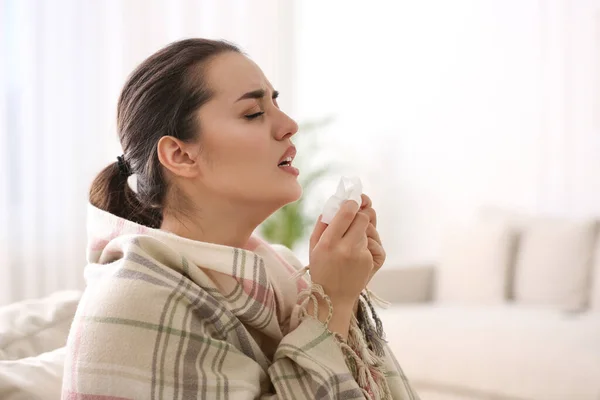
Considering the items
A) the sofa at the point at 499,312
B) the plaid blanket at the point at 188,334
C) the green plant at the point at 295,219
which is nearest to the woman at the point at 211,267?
the plaid blanket at the point at 188,334

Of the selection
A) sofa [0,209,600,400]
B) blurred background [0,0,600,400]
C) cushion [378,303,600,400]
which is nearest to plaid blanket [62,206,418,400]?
sofa [0,209,600,400]

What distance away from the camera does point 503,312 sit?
10.6ft

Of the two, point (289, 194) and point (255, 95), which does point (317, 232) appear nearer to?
point (289, 194)

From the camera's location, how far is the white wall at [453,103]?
4059mm

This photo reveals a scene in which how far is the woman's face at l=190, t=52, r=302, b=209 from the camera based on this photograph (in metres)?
1.22

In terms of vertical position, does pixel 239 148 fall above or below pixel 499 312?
above

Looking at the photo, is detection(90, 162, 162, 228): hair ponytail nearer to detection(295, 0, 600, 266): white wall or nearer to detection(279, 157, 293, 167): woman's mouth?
detection(279, 157, 293, 167): woman's mouth

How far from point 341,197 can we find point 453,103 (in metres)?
3.42

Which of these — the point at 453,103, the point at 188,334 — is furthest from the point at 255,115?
the point at 453,103

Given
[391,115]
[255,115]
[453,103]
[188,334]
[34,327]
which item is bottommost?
[391,115]

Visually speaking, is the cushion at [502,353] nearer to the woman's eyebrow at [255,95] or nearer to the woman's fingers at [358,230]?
the woman's fingers at [358,230]

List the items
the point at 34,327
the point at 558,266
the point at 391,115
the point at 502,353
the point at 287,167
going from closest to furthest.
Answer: the point at 287,167 < the point at 34,327 < the point at 502,353 < the point at 558,266 < the point at 391,115

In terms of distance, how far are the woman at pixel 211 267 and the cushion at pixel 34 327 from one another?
24cm

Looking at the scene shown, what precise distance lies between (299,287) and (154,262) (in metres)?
0.34
